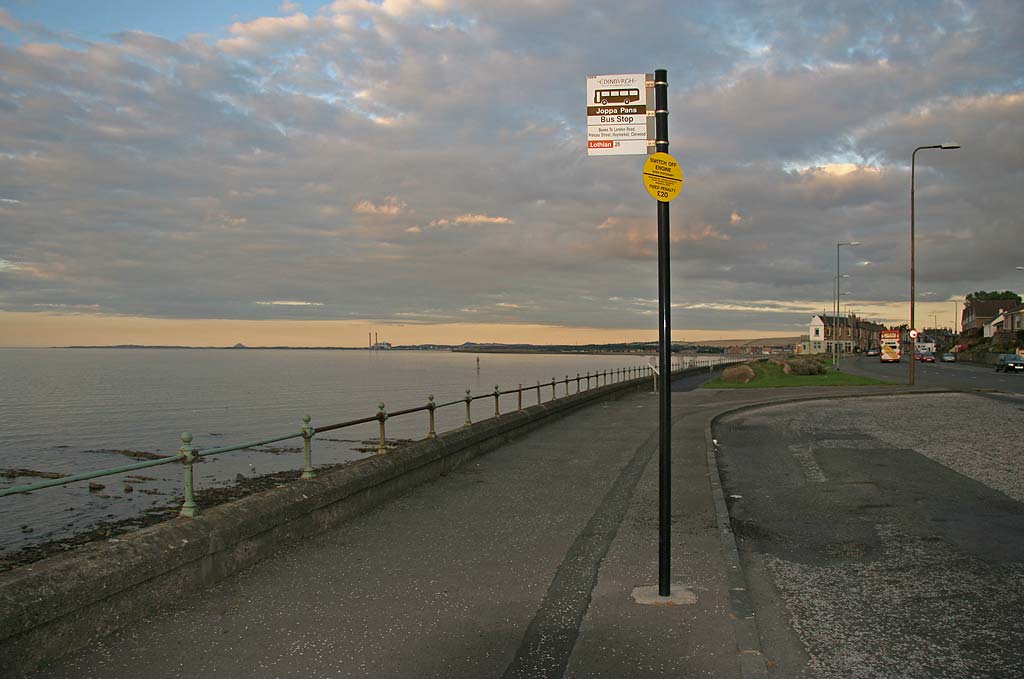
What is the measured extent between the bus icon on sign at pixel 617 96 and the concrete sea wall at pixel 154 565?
464 cm

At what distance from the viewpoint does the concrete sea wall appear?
176 inches

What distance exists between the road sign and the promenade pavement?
3.47 metres

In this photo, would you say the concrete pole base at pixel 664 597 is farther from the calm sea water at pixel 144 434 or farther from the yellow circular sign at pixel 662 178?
the calm sea water at pixel 144 434

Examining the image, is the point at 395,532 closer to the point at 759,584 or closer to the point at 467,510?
Answer: the point at 467,510

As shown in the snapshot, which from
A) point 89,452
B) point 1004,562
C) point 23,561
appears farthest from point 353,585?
point 89,452

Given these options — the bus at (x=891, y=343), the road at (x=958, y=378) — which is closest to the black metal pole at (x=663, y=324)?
the road at (x=958, y=378)

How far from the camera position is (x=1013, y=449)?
46.4 feet

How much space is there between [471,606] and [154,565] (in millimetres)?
2322

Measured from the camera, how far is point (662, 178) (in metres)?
5.79

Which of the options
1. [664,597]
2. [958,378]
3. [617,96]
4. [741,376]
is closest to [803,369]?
[741,376]

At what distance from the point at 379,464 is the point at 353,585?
11.3 ft

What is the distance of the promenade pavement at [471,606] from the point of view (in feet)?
15.0

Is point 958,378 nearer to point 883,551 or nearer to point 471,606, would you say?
point 883,551

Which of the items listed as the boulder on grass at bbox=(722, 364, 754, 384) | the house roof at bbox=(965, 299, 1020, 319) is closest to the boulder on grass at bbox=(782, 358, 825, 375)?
the boulder on grass at bbox=(722, 364, 754, 384)
